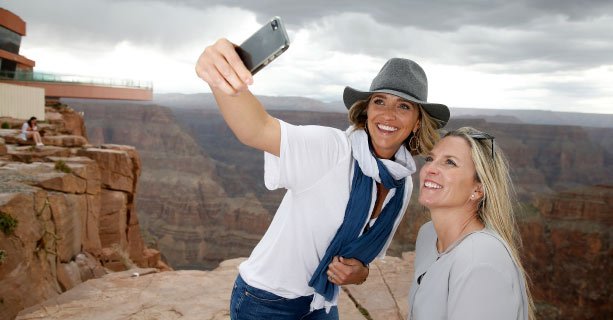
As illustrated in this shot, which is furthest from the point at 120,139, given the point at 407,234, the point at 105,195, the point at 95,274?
the point at 95,274

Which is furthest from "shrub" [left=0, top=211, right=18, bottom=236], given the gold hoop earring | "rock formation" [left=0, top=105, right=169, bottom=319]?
the gold hoop earring

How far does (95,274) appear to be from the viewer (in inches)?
347

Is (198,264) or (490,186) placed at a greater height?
(490,186)

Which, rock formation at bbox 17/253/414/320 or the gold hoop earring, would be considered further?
rock formation at bbox 17/253/414/320

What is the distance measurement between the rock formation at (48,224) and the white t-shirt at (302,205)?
16.7 feet

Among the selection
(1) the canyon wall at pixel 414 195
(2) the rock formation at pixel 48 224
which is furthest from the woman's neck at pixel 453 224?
(1) the canyon wall at pixel 414 195

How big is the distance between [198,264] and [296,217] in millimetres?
59595

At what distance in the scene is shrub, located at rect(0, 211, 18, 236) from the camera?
5.86m

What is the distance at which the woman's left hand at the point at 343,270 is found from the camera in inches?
71.0

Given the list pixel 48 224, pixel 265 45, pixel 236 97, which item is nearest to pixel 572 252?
pixel 48 224

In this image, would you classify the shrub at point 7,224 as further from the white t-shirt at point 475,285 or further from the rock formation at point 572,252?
the rock formation at point 572,252

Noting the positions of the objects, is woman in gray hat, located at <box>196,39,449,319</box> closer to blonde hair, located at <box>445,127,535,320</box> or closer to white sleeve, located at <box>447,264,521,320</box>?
blonde hair, located at <box>445,127,535,320</box>

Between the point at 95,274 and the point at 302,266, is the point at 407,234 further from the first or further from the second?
the point at 302,266

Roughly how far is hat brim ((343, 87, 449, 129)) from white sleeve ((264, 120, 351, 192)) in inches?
15.1
